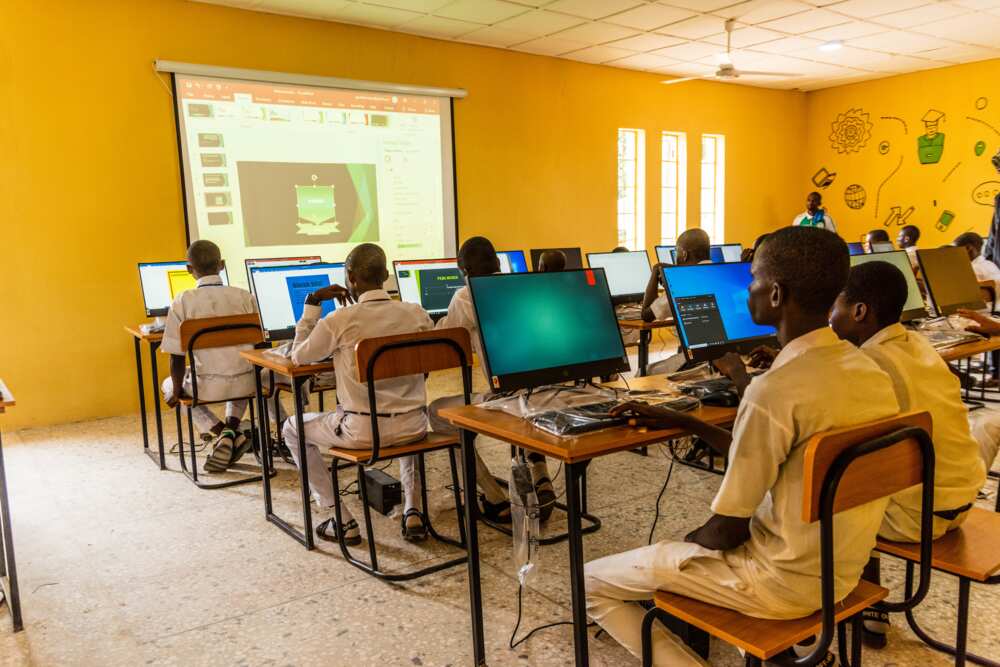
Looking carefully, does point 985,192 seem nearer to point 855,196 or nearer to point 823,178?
point 855,196

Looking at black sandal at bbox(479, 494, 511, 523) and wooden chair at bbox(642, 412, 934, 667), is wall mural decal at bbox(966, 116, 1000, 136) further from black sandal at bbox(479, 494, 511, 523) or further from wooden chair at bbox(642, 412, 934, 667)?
wooden chair at bbox(642, 412, 934, 667)

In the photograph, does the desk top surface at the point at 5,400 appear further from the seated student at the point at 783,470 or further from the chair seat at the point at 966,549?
the chair seat at the point at 966,549

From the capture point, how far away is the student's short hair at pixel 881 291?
201cm

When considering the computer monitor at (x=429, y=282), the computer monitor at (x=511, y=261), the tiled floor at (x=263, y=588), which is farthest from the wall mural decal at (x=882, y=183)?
the tiled floor at (x=263, y=588)

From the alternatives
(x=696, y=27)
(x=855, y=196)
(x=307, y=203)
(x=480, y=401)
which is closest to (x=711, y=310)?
Answer: (x=480, y=401)

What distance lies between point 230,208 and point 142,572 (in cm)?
355

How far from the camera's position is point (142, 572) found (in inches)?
109

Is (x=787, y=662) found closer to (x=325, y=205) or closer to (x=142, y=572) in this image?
(x=142, y=572)

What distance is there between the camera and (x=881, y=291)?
2.03 metres

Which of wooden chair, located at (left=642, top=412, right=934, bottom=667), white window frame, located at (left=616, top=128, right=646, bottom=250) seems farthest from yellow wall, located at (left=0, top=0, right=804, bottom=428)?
wooden chair, located at (left=642, top=412, right=934, bottom=667)

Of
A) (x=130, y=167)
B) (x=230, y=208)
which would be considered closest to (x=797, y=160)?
(x=230, y=208)

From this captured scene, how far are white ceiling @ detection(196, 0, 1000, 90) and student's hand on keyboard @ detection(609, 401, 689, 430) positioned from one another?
459 cm

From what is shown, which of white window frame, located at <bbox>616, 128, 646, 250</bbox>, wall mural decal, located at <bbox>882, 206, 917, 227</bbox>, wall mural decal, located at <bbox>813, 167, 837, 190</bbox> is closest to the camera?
white window frame, located at <bbox>616, 128, 646, 250</bbox>

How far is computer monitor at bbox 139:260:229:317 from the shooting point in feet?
15.3
